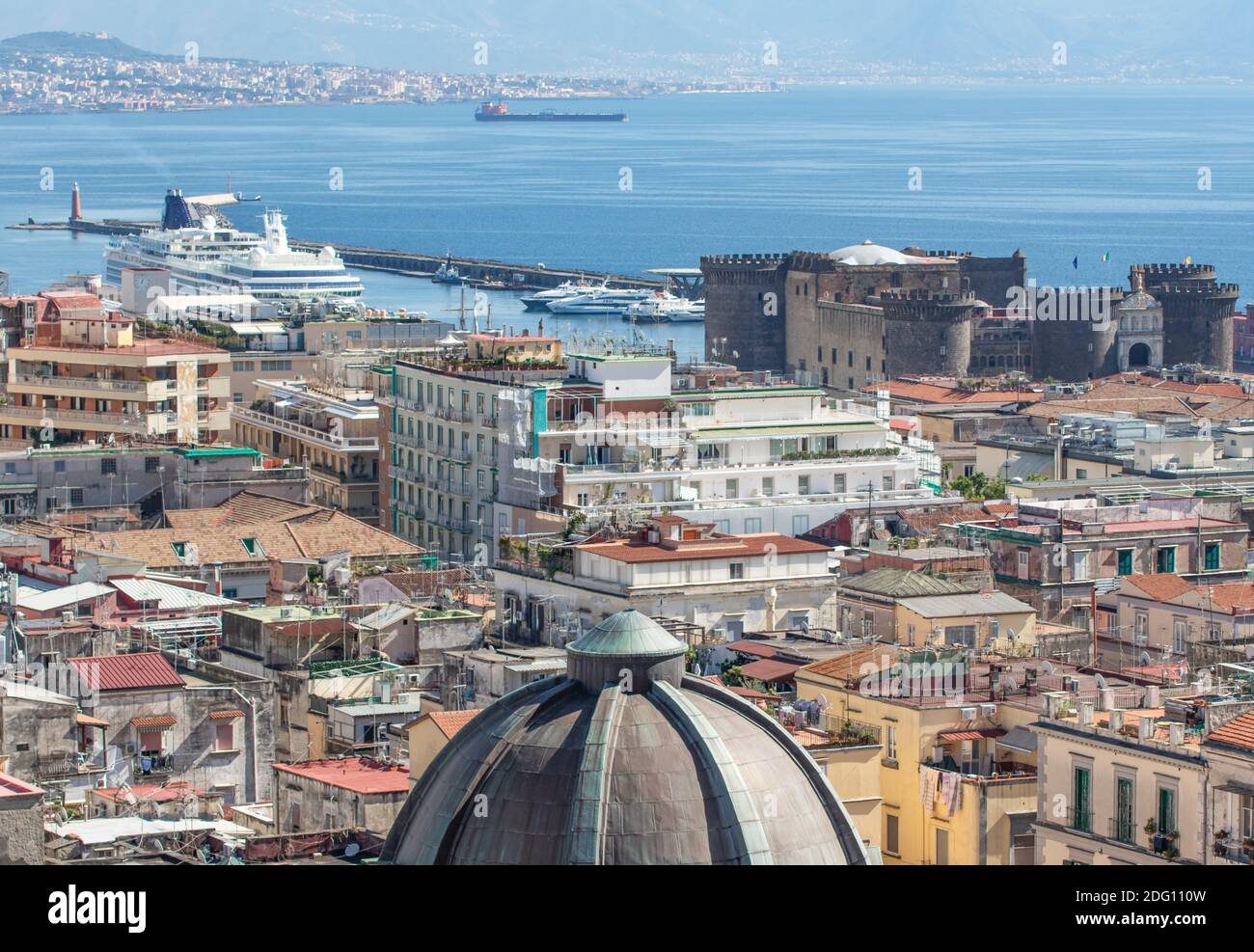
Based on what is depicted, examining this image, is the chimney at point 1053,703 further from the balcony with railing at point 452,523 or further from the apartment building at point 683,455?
the balcony with railing at point 452,523

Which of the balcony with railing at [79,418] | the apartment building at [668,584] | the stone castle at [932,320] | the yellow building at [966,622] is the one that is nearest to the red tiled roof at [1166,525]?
the apartment building at [668,584]

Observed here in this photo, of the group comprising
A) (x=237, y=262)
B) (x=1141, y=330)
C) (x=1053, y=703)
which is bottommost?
(x=1141, y=330)

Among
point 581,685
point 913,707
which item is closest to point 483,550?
point 913,707

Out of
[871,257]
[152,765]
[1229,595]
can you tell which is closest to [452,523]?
[1229,595]

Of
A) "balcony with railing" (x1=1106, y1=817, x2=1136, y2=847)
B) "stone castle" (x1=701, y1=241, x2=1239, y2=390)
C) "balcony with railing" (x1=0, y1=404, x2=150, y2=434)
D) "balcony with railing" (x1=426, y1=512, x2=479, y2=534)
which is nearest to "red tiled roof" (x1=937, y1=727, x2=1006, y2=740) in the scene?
"balcony with railing" (x1=1106, y1=817, x2=1136, y2=847)

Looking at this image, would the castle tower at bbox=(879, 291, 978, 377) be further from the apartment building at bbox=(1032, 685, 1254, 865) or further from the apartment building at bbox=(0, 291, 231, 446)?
the apartment building at bbox=(1032, 685, 1254, 865)

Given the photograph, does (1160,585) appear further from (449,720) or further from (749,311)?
(749,311)

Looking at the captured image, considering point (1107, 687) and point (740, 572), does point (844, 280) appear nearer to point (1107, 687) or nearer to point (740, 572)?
point (740, 572)

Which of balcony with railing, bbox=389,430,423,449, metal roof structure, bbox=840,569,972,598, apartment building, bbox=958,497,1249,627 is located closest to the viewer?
metal roof structure, bbox=840,569,972,598

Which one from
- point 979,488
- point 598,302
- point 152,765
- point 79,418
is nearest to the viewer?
point 152,765
